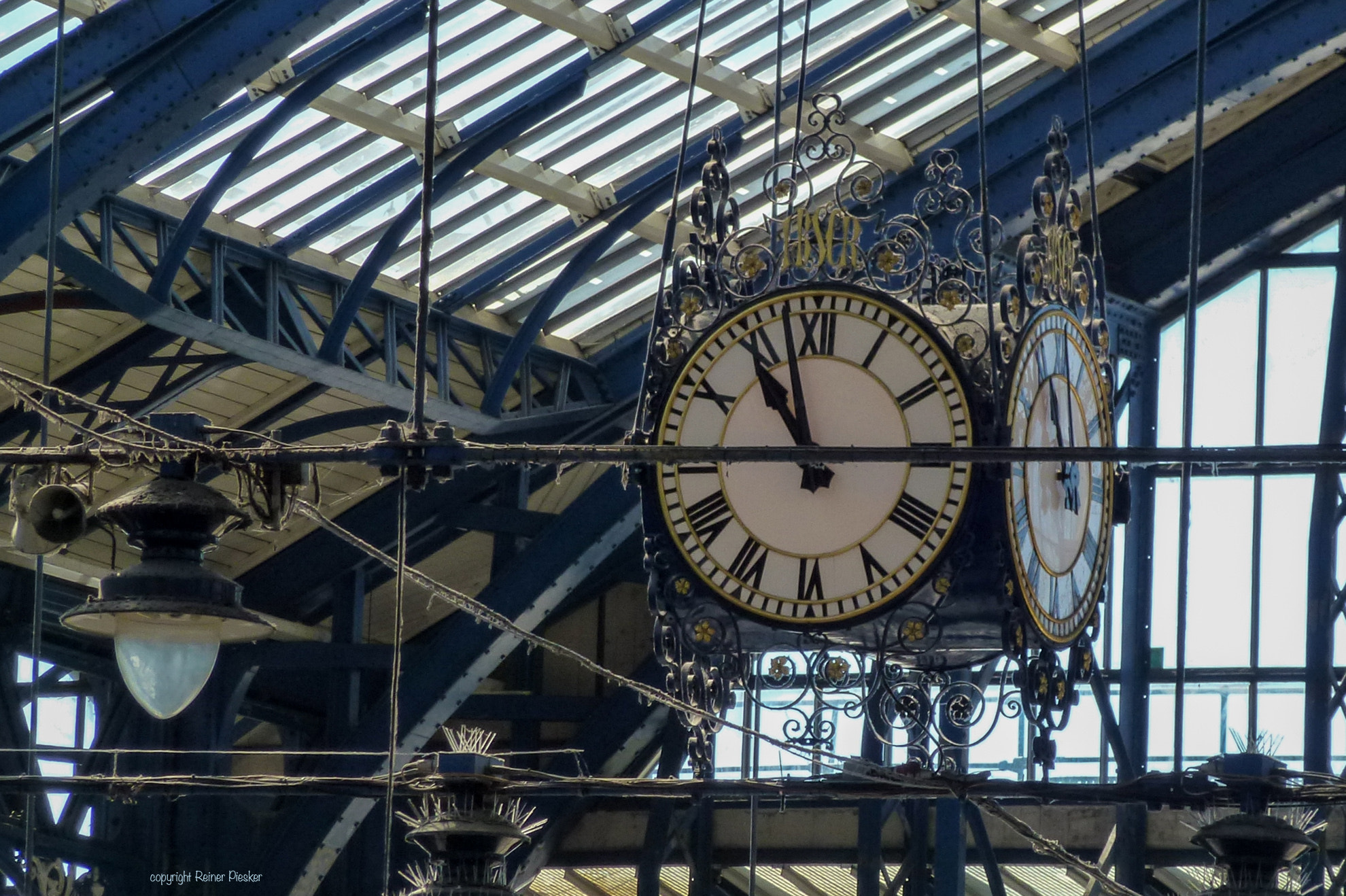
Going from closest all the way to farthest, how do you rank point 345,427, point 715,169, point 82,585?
point 715,169 → point 345,427 → point 82,585

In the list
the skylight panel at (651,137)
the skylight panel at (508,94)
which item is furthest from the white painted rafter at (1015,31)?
the skylight panel at (508,94)

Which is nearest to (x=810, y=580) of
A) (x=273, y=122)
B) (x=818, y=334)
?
(x=818, y=334)

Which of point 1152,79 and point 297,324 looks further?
point 1152,79

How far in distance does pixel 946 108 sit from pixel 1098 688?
5236mm

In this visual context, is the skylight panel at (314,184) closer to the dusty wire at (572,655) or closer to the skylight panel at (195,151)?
the skylight panel at (195,151)

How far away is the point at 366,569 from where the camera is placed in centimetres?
1462

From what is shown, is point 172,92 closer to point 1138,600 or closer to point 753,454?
point 753,454

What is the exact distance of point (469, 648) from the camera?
12.8 meters

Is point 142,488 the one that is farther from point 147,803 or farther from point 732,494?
point 147,803

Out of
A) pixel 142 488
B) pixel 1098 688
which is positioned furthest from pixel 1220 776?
pixel 1098 688

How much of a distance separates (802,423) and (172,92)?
5378 millimetres

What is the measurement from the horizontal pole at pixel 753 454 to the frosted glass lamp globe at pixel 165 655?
0.48m

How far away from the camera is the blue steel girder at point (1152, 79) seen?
11211 millimetres

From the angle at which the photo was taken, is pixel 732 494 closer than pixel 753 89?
Yes
